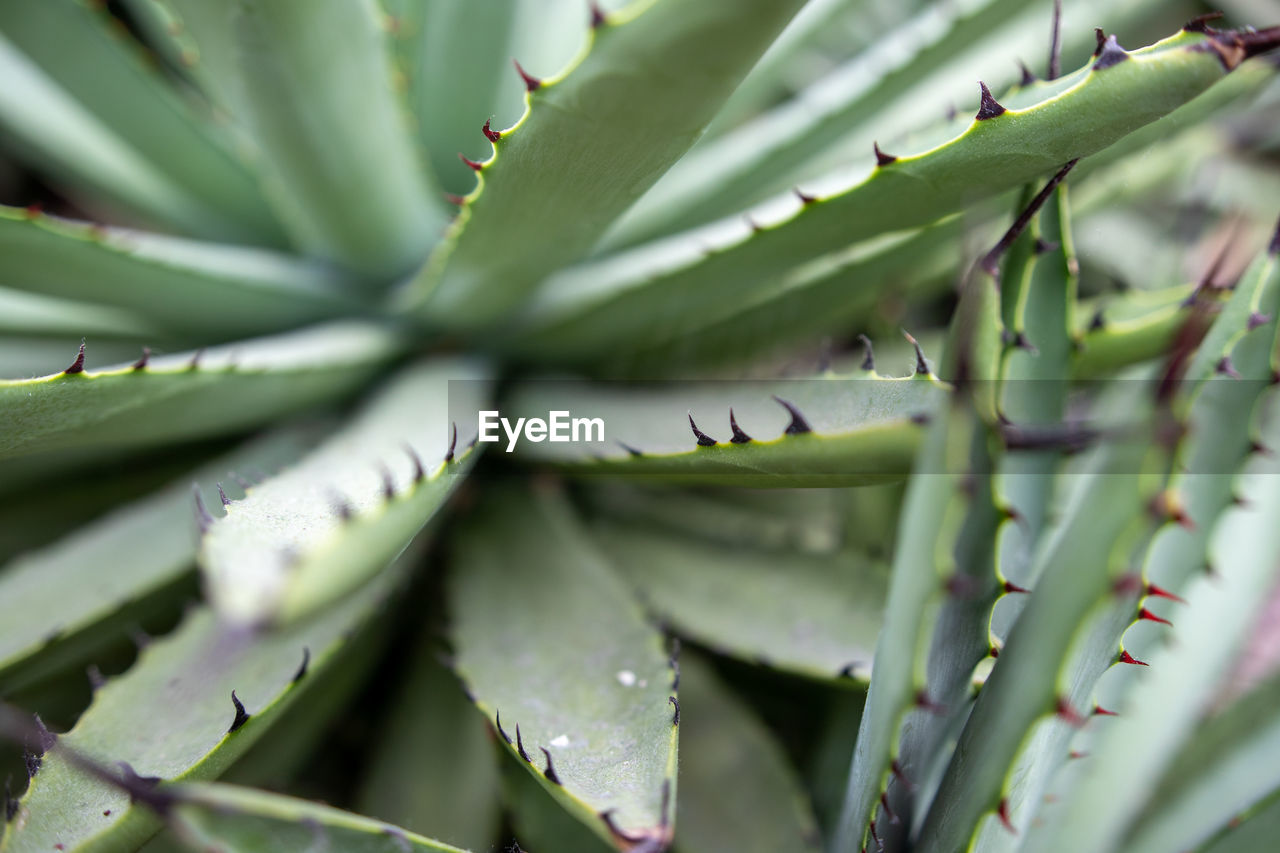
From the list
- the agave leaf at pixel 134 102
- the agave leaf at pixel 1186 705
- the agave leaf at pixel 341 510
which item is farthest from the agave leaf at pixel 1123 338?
the agave leaf at pixel 134 102

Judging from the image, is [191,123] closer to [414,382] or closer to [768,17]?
[414,382]

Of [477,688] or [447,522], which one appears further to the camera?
[447,522]

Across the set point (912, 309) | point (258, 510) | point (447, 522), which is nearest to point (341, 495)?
point (258, 510)

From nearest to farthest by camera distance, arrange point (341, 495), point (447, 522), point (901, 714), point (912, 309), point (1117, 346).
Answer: point (901, 714)
point (341, 495)
point (1117, 346)
point (447, 522)
point (912, 309)

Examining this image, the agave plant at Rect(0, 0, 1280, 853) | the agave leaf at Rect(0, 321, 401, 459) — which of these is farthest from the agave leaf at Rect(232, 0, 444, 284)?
the agave leaf at Rect(0, 321, 401, 459)

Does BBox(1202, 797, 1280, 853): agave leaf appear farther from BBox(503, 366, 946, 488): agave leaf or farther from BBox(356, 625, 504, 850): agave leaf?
BBox(356, 625, 504, 850): agave leaf

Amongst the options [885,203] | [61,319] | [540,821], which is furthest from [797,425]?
[61,319]

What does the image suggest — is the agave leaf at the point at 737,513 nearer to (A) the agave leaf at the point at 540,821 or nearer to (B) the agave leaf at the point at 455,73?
(A) the agave leaf at the point at 540,821
